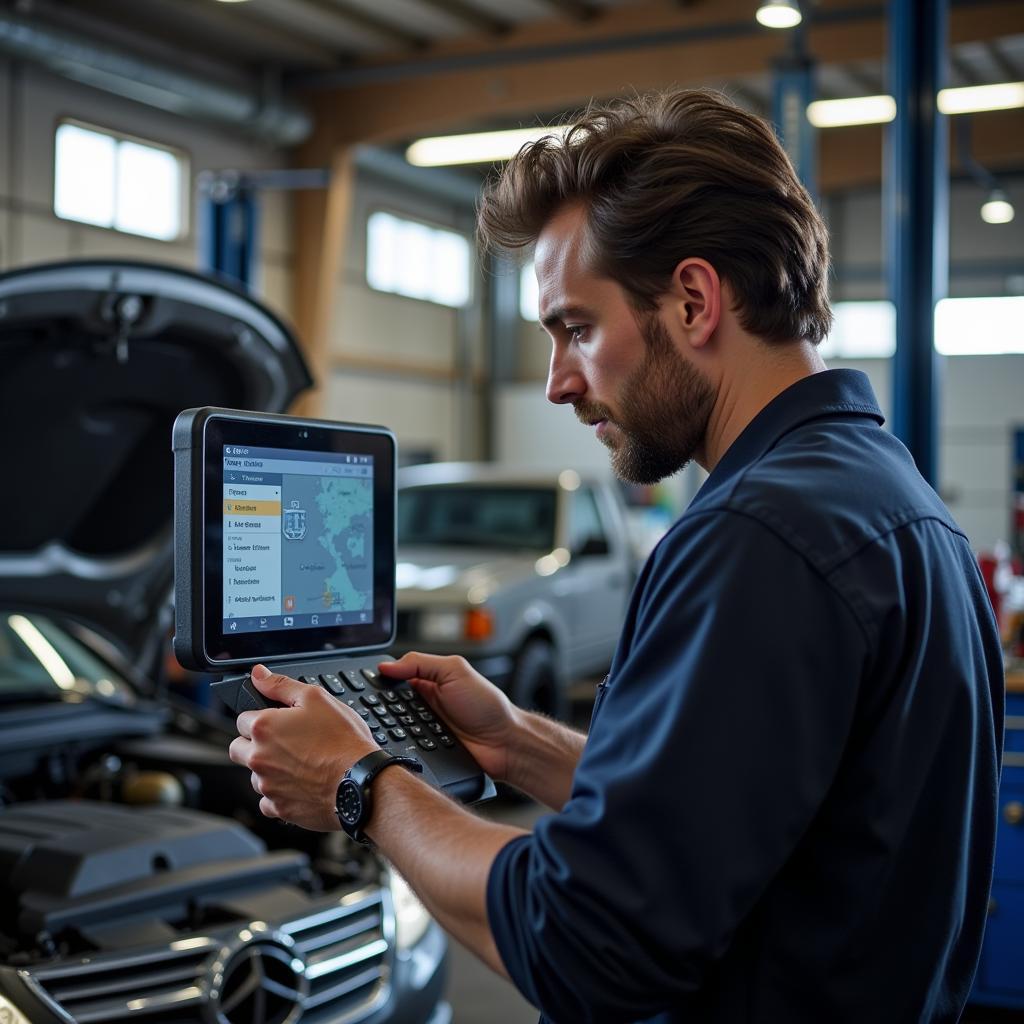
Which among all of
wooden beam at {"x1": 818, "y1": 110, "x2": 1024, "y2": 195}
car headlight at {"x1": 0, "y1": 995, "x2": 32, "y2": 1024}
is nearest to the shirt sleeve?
car headlight at {"x1": 0, "y1": 995, "x2": 32, "y2": 1024}

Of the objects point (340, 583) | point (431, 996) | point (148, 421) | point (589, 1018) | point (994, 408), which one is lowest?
point (431, 996)

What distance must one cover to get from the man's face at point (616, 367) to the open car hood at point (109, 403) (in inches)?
54.0

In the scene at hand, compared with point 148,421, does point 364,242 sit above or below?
above

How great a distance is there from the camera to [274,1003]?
2479 millimetres

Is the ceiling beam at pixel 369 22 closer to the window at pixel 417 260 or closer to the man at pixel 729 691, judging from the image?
the window at pixel 417 260

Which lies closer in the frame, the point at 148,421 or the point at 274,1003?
the point at 274,1003

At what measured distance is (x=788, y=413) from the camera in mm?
1292

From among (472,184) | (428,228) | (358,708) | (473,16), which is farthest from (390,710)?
(472,184)

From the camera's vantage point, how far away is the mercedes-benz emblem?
7.85ft

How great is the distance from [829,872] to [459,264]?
1697cm

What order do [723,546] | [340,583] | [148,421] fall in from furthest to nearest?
[148,421]
[340,583]
[723,546]

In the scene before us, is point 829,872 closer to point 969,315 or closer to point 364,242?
→ point 364,242

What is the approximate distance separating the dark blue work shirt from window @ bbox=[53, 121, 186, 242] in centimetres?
1082

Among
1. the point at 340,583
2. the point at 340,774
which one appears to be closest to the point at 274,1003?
the point at 340,583
